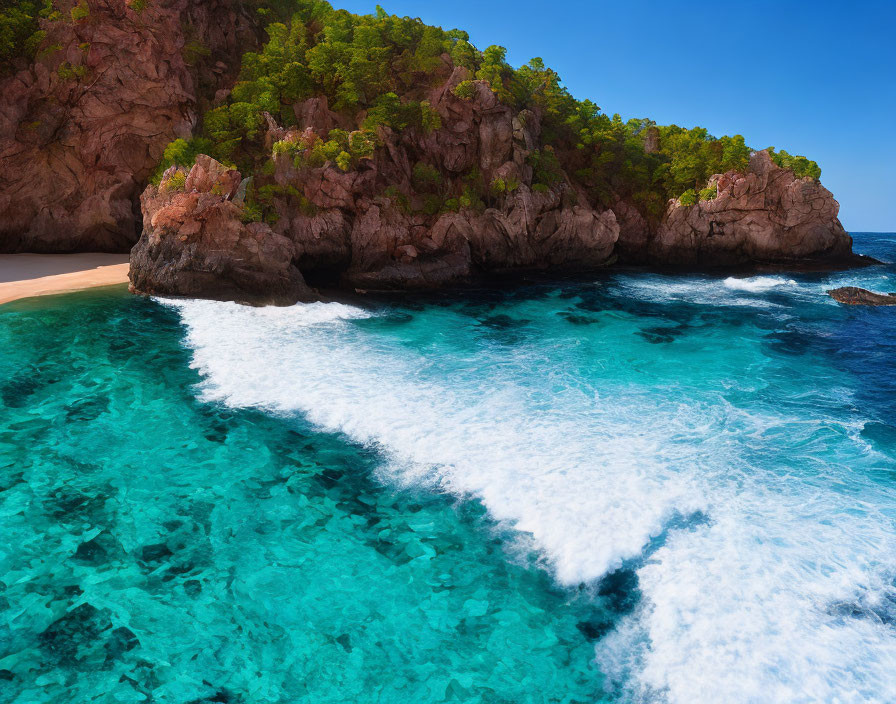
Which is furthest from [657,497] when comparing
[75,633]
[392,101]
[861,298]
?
[392,101]

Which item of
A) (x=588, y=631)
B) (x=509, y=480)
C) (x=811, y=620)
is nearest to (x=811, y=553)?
(x=811, y=620)

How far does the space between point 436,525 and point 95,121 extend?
30.8 m

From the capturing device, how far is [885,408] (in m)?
13.6

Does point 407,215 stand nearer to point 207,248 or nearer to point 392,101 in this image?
point 392,101

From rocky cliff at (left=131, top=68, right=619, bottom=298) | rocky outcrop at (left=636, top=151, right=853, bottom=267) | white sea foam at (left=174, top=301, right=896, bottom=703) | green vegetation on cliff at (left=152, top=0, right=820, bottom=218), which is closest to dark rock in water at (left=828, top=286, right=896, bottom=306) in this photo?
rocky outcrop at (left=636, top=151, right=853, bottom=267)

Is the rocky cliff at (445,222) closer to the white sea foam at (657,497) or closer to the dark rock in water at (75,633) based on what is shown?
the white sea foam at (657,497)

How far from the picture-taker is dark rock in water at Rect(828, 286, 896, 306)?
84.3ft

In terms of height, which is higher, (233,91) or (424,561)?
(233,91)

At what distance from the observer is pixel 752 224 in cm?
3616

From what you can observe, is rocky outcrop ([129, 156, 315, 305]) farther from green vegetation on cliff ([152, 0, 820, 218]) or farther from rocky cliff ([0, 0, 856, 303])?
green vegetation on cliff ([152, 0, 820, 218])

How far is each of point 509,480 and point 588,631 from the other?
10.7ft

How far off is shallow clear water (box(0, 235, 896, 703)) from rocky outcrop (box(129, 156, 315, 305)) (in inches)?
216

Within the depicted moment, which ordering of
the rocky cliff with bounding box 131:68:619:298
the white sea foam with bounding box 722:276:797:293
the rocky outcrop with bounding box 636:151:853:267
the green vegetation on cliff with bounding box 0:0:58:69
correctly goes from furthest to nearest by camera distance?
the rocky outcrop with bounding box 636:151:853:267
the white sea foam with bounding box 722:276:797:293
the green vegetation on cliff with bounding box 0:0:58:69
the rocky cliff with bounding box 131:68:619:298

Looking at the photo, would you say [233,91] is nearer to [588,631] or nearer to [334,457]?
[334,457]
